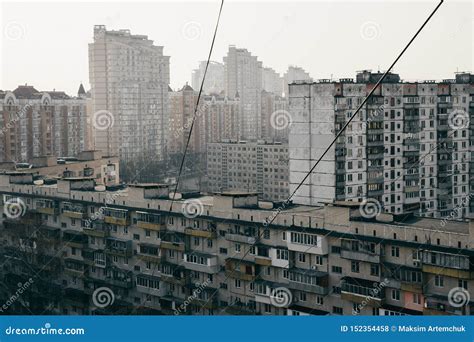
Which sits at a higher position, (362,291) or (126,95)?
(126,95)

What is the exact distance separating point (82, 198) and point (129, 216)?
0.77 metres

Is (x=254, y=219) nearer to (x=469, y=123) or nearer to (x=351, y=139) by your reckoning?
(x=351, y=139)

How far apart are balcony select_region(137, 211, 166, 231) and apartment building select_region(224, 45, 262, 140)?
50.4 ft

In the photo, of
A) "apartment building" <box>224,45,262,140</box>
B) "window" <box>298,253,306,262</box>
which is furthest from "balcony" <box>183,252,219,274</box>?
"apartment building" <box>224,45,262,140</box>

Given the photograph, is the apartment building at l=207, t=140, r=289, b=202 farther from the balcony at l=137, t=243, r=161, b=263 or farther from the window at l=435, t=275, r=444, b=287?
the window at l=435, t=275, r=444, b=287

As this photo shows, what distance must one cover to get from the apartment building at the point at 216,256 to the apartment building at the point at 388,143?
2708mm

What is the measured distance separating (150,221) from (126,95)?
430 inches

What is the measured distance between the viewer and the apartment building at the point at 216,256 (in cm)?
460

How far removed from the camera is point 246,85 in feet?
75.2

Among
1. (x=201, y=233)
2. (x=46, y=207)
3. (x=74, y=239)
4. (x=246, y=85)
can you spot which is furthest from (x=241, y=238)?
(x=246, y=85)

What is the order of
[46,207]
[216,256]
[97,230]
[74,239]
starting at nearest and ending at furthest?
[216,256] → [97,230] → [74,239] → [46,207]

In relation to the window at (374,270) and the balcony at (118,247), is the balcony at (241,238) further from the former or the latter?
the balcony at (118,247)

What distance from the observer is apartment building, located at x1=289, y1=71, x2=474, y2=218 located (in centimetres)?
853

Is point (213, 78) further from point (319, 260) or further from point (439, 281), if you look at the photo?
point (439, 281)
